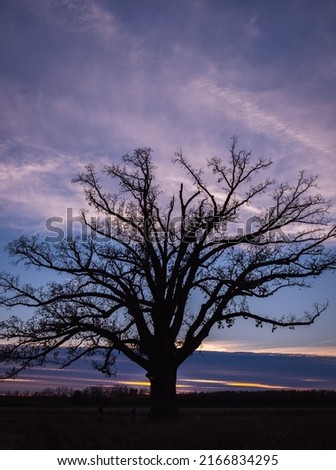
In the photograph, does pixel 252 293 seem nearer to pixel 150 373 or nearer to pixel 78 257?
pixel 150 373

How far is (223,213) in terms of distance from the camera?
2902cm

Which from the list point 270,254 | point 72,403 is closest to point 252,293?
point 270,254

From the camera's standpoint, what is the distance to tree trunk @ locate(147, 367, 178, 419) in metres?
26.9

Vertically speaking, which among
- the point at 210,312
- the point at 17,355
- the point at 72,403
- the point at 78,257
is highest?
the point at 78,257

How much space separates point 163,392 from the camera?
27.2 m

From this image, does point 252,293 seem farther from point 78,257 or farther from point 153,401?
point 78,257

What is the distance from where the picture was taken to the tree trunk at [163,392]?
1059 inches

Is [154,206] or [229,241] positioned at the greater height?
[154,206]

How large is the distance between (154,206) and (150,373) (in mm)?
8720

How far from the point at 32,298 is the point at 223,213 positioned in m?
10.7
